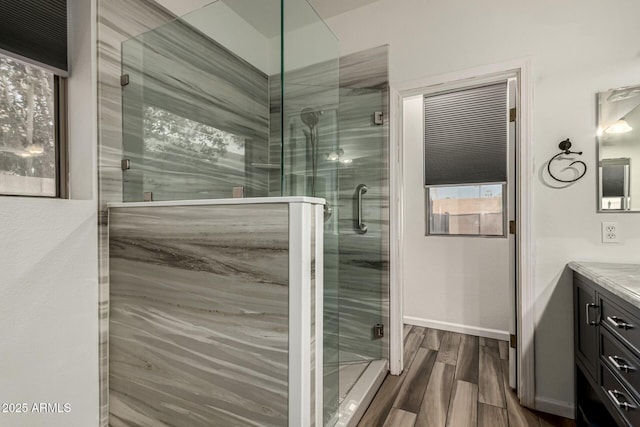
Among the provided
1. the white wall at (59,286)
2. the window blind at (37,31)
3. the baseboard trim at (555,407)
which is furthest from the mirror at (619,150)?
the window blind at (37,31)

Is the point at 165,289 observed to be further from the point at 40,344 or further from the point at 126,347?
the point at 40,344

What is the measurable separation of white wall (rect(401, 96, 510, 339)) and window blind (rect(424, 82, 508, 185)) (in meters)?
0.13

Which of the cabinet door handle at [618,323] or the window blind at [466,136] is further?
the window blind at [466,136]

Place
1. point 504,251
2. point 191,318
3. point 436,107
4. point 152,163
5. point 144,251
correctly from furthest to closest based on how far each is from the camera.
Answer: point 436,107, point 504,251, point 152,163, point 144,251, point 191,318

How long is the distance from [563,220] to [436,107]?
1823 mm

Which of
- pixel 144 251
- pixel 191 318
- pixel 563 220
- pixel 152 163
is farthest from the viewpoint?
pixel 563 220

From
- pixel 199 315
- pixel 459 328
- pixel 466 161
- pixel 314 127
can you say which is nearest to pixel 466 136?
pixel 466 161

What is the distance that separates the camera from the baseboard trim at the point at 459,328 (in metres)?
2.89

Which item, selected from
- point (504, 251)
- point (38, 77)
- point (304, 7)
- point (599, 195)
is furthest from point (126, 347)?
point (504, 251)

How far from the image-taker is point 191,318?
124 cm

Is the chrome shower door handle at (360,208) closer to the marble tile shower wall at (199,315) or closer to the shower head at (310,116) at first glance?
the shower head at (310,116)

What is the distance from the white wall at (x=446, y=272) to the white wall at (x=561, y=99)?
1.10 m

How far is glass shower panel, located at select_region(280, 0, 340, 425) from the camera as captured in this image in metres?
1.31

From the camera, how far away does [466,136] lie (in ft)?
9.96
